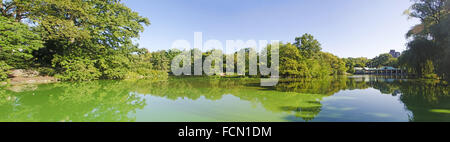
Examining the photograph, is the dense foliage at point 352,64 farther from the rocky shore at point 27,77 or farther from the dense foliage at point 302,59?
the rocky shore at point 27,77

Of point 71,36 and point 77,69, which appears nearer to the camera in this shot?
point 71,36

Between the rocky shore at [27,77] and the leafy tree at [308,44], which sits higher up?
the leafy tree at [308,44]

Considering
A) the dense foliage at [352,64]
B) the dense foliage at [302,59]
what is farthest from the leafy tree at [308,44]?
the dense foliage at [352,64]

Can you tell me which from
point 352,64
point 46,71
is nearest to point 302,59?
point 46,71

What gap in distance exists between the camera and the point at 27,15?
9.23 metres

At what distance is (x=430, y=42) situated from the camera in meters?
10.1

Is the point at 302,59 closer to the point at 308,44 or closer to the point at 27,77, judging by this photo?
the point at 308,44

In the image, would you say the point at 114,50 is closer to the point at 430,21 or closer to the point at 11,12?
the point at 11,12

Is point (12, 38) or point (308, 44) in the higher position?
point (308, 44)

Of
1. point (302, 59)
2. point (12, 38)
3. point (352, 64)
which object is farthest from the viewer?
point (352, 64)

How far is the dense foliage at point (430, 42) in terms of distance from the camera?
850cm

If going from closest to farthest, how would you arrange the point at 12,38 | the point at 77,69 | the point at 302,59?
the point at 12,38 < the point at 77,69 < the point at 302,59

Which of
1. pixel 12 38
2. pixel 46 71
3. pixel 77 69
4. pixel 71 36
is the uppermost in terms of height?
pixel 71 36
